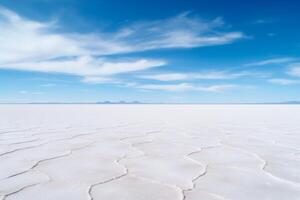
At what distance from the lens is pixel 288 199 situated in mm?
1682

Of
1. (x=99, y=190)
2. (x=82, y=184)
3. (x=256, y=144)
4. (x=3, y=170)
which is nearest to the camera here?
(x=99, y=190)

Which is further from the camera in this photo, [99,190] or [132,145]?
[132,145]

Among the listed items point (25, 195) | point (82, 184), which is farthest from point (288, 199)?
point (25, 195)

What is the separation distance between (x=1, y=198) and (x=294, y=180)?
1.89 m

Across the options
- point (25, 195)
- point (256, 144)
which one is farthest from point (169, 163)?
point (256, 144)

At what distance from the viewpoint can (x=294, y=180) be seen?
2.06 meters

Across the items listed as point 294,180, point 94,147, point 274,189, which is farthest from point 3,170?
point 294,180

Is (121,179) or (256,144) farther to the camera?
(256,144)

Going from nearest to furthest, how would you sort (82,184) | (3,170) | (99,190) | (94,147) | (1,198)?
(1,198), (99,190), (82,184), (3,170), (94,147)

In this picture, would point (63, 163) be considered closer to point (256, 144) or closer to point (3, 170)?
point (3, 170)

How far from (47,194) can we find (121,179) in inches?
20.0

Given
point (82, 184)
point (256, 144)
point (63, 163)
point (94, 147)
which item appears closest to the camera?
point (82, 184)

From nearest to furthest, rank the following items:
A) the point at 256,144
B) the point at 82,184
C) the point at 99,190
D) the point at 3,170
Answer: the point at 99,190
the point at 82,184
the point at 3,170
the point at 256,144

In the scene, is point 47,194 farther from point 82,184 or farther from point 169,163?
point 169,163
